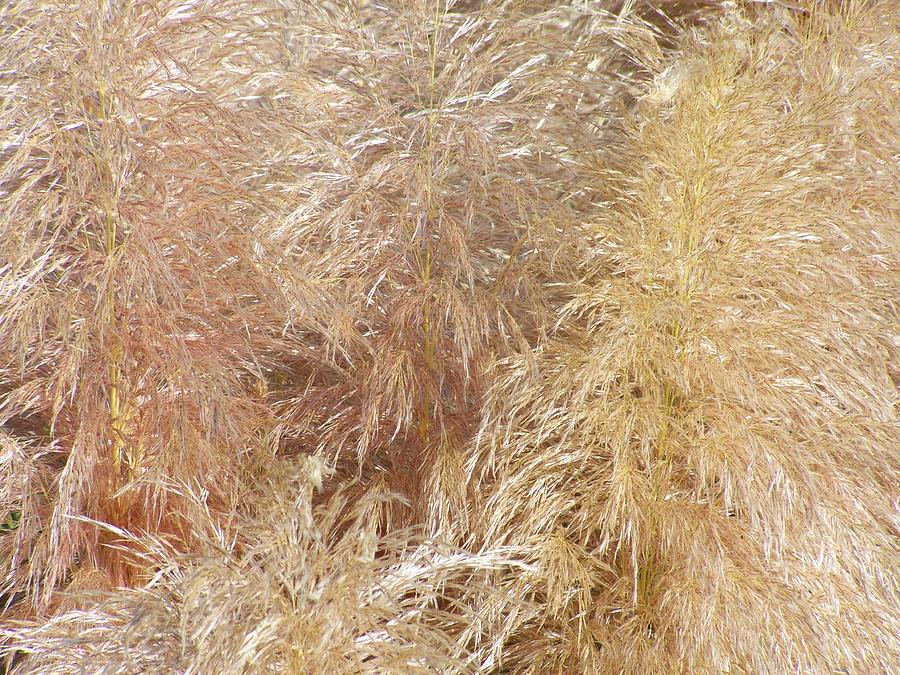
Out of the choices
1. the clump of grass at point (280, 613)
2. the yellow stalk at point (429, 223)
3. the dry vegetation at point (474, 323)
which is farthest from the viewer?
the yellow stalk at point (429, 223)

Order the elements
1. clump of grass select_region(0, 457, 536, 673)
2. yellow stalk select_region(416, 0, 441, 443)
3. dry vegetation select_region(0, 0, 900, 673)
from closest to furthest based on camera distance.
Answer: clump of grass select_region(0, 457, 536, 673) → dry vegetation select_region(0, 0, 900, 673) → yellow stalk select_region(416, 0, 441, 443)

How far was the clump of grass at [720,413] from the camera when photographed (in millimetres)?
1834

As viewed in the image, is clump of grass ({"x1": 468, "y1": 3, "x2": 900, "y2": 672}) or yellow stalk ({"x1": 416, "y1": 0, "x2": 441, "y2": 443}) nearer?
clump of grass ({"x1": 468, "y1": 3, "x2": 900, "y2": 672})

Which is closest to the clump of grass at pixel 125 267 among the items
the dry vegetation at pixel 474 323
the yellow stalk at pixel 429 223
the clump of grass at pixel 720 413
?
the dry vegetation at pixel 474 323

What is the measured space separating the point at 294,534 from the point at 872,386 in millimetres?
1330

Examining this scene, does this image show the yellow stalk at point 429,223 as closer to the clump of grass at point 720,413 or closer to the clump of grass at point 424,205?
the clump of grass at point 424,205

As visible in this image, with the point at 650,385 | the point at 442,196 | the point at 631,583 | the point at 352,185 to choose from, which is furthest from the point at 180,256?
the point at 631,583

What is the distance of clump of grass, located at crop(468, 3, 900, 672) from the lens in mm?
1834

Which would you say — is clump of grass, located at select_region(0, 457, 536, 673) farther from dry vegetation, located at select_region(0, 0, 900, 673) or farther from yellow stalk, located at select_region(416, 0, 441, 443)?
yellow stalk, located at select_region(416, 0, 441, 443)

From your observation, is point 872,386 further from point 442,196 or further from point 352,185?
point 352,185

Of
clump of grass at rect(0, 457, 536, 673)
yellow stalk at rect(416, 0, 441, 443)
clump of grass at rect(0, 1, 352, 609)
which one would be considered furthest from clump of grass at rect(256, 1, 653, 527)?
clump of grass at rect(0, 457, 536, 673)

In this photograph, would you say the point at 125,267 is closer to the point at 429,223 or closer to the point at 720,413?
the point at 429,223

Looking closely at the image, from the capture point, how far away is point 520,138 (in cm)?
227

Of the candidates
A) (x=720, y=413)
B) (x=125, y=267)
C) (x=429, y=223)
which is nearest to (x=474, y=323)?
(x=429, y=223)
